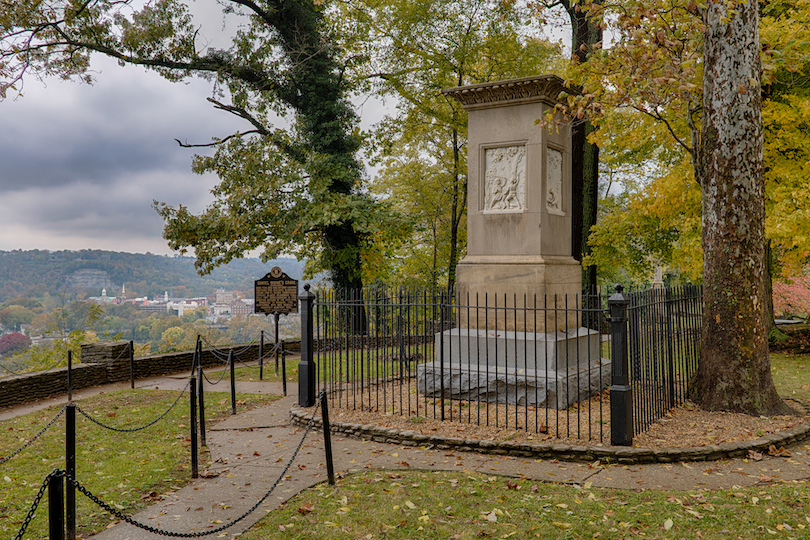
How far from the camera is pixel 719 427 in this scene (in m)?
7.58

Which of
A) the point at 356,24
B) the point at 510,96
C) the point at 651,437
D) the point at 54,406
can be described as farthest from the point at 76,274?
the point at 651,437

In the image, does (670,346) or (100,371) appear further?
(100,371)

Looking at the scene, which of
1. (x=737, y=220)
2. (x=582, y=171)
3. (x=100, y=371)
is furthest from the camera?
(x=582, y=171)

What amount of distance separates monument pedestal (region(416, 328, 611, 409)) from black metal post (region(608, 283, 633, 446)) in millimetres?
1041

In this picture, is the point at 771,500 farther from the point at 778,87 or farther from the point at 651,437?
the point at 778,87

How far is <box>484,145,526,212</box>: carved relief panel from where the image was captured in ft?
30.9

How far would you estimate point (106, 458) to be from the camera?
23.3 ft

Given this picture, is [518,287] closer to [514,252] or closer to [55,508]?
[514,252]

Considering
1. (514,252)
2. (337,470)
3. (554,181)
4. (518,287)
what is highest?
(554,181)

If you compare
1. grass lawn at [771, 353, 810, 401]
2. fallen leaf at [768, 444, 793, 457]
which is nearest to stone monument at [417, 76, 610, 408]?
fallen leaf at [768, 444, 793, 457]

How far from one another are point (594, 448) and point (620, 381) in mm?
834

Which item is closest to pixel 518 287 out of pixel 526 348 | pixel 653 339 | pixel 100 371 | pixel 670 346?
pixel 526 348

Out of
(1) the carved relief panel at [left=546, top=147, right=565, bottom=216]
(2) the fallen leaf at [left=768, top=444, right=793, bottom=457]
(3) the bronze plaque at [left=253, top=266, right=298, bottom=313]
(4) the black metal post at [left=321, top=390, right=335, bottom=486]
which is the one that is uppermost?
(1) the carved relief panel at [left=546, top=147, right=565, bottom=216]

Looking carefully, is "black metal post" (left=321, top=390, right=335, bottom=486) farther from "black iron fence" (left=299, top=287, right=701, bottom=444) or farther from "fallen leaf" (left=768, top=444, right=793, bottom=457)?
"fallen leaf" (left=768, top=444, right=793, bottom=457)
